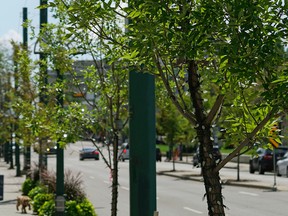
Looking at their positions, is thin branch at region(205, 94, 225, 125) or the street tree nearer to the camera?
the street tree

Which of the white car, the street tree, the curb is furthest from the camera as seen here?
the white car

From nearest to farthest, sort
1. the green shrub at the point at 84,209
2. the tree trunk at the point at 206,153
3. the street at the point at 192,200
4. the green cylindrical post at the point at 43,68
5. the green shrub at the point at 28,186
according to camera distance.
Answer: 1. the tree trunk at the point at 206,153
2. the green cylindrical post at the point at 43,68
3. the green shrub at the point at 84,209
4. the street at the point at 192,200
5. the green shrub at the point at 28,186

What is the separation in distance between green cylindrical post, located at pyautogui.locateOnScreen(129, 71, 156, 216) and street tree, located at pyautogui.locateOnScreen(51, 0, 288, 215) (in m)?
0.77

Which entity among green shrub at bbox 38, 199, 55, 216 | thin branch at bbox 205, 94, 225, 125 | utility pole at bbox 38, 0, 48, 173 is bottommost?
green shrub at bbox 38, 199, 55, 216

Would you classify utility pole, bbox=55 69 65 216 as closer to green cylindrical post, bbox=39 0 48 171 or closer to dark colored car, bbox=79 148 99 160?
green cylindrical post, bbox=39 0 48 171

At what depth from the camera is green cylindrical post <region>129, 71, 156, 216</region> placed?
23.6 ft

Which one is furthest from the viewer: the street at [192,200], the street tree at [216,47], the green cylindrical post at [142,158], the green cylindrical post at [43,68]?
the street at [192,200]

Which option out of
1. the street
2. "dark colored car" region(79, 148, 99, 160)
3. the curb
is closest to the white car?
the street

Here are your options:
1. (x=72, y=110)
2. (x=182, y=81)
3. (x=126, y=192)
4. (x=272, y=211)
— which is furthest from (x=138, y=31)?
(x=126, y=192)

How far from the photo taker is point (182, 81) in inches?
327

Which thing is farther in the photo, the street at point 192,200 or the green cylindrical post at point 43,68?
the street at point 192,200

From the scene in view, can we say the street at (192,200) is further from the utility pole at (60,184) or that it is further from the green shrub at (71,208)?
the utility pole at (60,184)

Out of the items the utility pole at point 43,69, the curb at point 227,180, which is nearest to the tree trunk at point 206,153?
the utility pole at point 43,69

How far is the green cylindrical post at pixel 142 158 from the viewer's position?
719 centimetres
